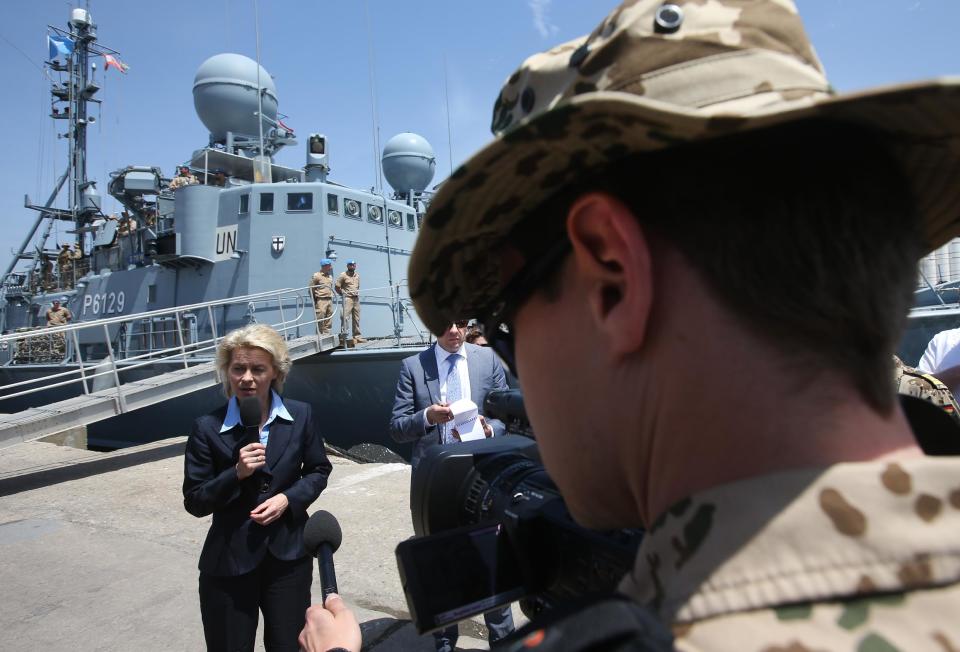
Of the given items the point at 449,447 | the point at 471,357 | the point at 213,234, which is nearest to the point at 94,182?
the point at 213,234

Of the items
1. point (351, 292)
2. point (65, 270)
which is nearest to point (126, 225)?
point (65, 270)

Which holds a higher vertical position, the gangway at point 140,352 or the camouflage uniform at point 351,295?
the camouflage uniform at point 351,295

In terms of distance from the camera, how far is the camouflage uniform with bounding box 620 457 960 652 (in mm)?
423

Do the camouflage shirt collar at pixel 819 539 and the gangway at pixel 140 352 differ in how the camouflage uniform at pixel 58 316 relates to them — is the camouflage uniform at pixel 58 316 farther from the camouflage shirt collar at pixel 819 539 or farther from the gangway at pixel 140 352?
the camouflage shirt collar at pixel 819 539

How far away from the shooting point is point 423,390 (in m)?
3.22

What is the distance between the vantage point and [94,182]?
2044 centimetres

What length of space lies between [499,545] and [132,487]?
582 centimetres

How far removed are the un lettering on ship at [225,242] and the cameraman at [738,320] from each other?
12521 mm

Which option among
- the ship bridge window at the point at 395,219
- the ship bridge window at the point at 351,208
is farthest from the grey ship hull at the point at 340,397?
the ship bridge window at the point at 395,219

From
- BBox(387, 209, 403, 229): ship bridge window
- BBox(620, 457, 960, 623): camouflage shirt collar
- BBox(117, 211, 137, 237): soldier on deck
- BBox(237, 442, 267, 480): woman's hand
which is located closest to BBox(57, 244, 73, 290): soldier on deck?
BBox(117, 211, 137, 237): soldier on deck

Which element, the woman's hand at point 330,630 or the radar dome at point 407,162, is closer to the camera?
the woman's hand at point 330,630

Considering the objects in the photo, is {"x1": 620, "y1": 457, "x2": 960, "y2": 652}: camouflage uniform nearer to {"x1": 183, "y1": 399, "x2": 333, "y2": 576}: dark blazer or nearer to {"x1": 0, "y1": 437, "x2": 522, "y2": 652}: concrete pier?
{"x1": 183, "y1": 399, "x2": 333, "y2": 576}: dark blazer

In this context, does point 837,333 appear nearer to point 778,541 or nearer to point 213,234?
point 778,541

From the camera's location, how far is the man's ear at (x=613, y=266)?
0.55m
